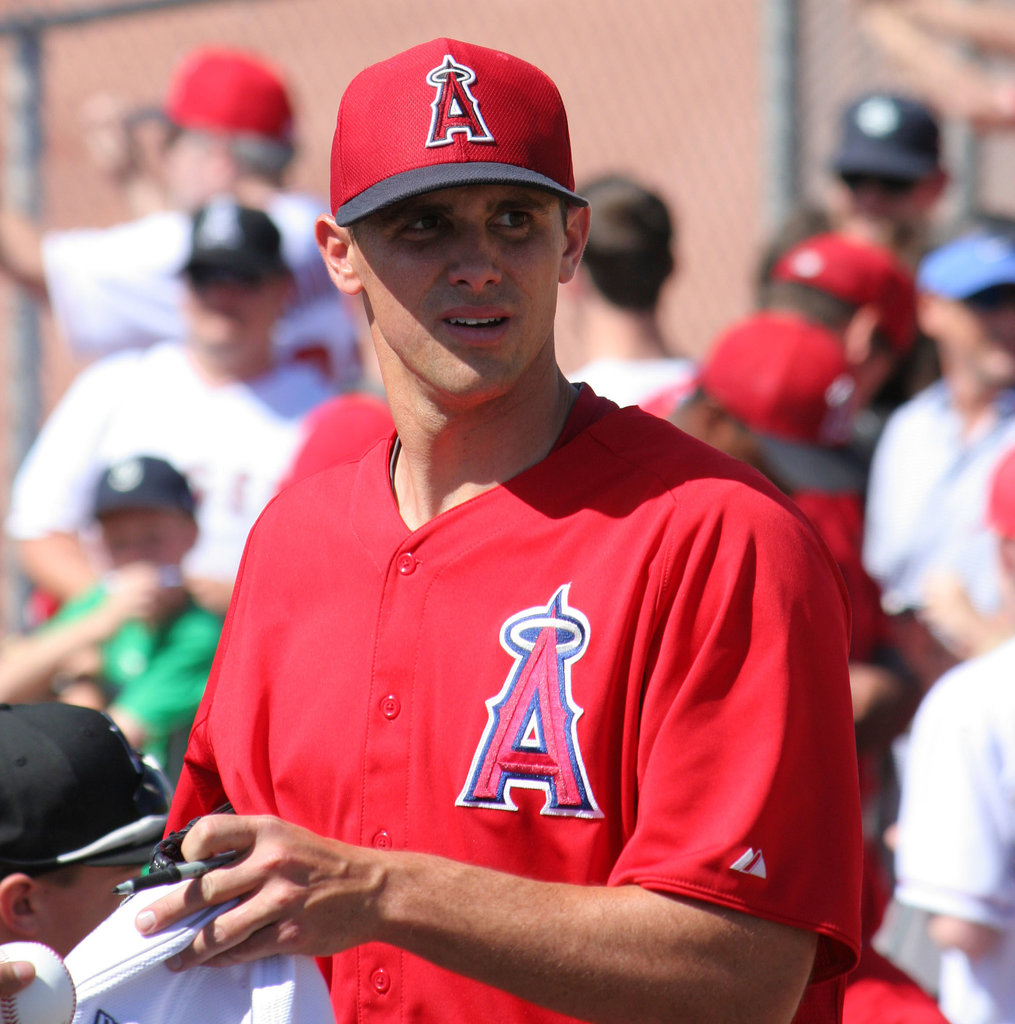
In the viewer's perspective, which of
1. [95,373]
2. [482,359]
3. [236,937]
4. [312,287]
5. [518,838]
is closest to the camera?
[236,937]

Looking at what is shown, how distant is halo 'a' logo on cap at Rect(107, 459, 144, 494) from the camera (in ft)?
12.6

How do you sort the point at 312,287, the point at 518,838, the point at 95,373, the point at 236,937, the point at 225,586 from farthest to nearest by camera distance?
1. the point at 312,287
2. the point at 95,373
3. the point at 225,586
4. the point at 518,838
5. the point at 236,937

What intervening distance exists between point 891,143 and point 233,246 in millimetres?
2248

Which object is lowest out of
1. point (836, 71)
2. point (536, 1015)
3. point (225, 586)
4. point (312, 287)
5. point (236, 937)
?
point (536, 1015)

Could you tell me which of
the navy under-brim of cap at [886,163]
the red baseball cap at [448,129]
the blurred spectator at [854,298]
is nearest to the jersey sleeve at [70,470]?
the blurred spectator at [854,298]

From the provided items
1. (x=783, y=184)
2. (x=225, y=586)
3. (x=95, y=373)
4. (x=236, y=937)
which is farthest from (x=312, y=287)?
(x=236, y=937)

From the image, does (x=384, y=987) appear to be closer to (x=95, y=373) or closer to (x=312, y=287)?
(x=95, y=373)

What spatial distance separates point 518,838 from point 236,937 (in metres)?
0.33

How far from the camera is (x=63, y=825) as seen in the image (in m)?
2.14

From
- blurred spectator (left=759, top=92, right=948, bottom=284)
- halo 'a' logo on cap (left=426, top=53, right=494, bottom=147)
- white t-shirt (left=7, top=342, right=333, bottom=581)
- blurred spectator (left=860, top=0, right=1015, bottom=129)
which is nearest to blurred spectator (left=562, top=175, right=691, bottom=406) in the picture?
white t-shirt (left=7, top=342, right=333, bottom=581)

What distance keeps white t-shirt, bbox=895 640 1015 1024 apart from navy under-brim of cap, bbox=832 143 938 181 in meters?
2.66

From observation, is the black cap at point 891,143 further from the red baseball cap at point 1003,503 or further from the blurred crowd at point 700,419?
the red baseball cap at point 1003,503

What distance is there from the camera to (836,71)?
7328 millimetres

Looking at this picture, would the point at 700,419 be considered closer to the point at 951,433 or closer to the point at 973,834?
the point at 973,834
